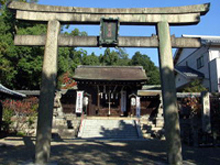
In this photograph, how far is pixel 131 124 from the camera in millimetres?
16594

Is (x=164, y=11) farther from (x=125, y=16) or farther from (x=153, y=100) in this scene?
(x=153, y=100)

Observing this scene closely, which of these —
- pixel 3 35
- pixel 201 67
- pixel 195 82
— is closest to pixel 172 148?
pixel 195 82

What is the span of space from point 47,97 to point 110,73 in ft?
52.1

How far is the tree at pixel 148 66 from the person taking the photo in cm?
3909

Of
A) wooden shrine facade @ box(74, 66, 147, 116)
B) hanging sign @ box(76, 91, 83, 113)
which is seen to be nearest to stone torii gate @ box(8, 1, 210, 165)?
hanging sign @ box(76, 91, 83, 113)

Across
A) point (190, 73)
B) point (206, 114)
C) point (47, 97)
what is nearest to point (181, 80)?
point (190, 73)

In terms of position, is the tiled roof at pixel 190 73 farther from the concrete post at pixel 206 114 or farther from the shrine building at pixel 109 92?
the concrete post at pixel 206 114

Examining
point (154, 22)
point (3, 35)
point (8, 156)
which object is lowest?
point (8, 156)

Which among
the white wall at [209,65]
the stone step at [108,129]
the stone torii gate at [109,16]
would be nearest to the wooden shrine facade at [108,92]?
the stone step at [108,129]

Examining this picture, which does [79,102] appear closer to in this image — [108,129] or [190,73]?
[108,129]

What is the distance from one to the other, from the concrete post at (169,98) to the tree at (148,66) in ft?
107

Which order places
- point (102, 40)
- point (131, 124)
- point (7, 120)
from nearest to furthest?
point (102, 40)
point (7, 120)
point (131, 124)

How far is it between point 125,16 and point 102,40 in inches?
49.2

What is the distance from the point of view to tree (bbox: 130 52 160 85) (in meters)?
39.1
